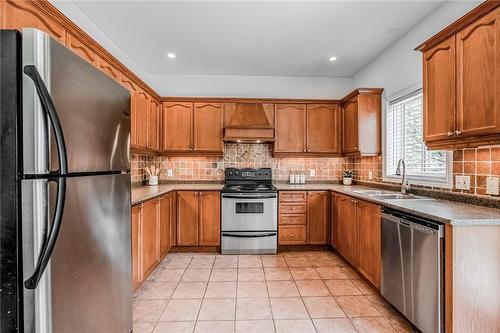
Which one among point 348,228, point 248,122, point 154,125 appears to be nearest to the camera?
point 348,228

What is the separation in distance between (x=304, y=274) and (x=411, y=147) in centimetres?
189

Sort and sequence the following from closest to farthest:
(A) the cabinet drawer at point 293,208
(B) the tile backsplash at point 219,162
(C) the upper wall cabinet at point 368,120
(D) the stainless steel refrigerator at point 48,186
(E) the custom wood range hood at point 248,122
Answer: (D) the stainless steel refrigerator at point 48,186
(C) the upper wall cabinet at point 368,120
(A) the cabinet drawer at point 293,208
(E) the custom wood range hood at point 248,122
(B) the tile backsplash at point 219,162

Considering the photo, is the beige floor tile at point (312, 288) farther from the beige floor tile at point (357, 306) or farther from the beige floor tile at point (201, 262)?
the beige floor tile at point (201, 262)

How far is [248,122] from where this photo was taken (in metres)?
3.92

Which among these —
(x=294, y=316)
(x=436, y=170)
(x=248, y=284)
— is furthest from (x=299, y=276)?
(x=436, y=170)

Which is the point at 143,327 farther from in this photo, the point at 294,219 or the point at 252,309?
the point at 294,219

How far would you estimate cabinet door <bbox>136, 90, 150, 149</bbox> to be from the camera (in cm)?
310

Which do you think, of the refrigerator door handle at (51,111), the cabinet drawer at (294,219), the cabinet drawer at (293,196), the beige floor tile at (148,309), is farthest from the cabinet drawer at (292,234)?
the refrigerator door handle at (51,111)

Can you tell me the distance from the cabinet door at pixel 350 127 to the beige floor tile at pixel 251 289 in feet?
7.12

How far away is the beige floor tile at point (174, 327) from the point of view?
193 centimetres

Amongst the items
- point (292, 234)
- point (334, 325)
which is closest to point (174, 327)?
point (334, 325)

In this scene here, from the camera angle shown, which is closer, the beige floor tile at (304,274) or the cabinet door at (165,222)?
the beige floor tile at (304,274)

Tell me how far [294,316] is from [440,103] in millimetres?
2054

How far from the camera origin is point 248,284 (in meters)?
2.67
